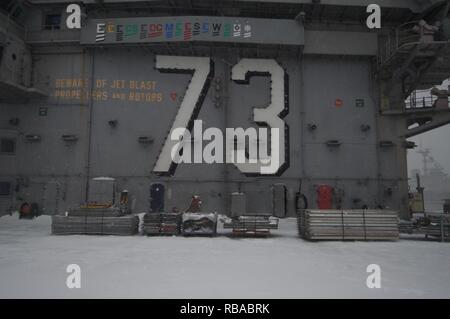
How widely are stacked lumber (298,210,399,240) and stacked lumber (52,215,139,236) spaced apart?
9189 mm

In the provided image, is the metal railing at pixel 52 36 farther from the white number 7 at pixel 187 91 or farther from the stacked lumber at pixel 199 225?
the stacked lumber at pixel 199 225

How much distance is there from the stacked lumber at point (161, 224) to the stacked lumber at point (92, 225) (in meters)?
0.91

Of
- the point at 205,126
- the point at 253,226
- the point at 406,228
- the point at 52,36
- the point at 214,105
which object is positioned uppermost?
the point at 52,36

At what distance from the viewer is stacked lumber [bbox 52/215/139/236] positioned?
16344 millimetres

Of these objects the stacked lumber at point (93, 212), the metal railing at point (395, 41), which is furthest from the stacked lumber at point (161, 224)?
the metal railing at point (395, 41)

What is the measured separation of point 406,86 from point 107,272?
78.9 ft

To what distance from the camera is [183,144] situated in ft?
72.7

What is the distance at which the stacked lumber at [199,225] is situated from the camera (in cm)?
1630

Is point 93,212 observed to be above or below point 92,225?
above

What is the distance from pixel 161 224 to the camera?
16.5 meters

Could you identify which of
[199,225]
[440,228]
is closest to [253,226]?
[199,225]

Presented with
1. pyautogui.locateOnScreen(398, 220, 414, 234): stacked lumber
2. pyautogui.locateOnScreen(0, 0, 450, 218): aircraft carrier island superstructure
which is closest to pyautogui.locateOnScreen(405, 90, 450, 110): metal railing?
pyautogui.locateOnScreen(0, 0, 450, 218): aircraft carrier island superstructure

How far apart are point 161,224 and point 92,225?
3489 millimetres

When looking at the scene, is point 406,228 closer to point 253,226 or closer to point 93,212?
point 253,226
